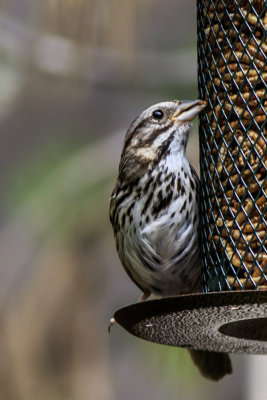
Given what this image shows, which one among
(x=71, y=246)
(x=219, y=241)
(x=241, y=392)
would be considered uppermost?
(x=71, y=246)

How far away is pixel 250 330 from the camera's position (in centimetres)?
558

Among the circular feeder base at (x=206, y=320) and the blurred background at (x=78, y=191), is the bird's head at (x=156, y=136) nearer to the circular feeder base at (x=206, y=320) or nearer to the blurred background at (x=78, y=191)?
the circular feeder base at (x=206, y=320)

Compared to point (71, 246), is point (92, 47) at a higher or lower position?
higher

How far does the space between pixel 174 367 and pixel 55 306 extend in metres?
1.23

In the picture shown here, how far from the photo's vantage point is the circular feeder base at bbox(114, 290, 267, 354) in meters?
4.92

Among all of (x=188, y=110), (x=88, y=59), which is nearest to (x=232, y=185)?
(x=188, y=110)

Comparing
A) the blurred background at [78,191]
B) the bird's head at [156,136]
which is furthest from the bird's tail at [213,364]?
the blurred background at [78,191]

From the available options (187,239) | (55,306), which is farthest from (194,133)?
(187,239)

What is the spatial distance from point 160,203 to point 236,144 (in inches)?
29.8

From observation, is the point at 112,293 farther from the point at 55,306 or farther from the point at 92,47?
the point at 92,47

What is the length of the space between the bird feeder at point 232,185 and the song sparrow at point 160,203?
271mm

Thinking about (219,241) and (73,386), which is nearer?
(219,241)

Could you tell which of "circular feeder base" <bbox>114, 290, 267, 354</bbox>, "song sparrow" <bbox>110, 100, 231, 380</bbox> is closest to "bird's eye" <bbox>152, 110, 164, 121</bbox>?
"song sparrow" <bbox>110, 100, 231, 380</bbox>

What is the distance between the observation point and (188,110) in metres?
6.13
